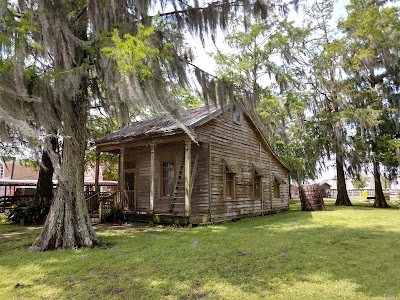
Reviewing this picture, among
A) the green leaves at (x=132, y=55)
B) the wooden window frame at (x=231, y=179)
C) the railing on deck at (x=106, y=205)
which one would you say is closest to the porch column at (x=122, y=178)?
the railing on deck at (x=106, y=205)

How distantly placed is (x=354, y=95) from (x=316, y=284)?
18.7 metres

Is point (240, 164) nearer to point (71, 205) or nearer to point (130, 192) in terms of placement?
point (130, 192)

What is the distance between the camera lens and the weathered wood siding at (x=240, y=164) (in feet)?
39.9

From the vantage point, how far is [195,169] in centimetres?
1152

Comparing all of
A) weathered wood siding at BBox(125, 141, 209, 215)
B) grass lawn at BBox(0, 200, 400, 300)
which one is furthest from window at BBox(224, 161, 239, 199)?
grass lawn at BBox(0, 200, 400, 300)

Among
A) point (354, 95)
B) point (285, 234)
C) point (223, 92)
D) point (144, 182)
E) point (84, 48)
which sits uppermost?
point (354, 95)

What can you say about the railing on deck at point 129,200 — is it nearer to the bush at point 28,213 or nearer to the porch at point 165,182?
the porch at point 165,182

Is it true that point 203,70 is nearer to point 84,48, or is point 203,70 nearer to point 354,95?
point 84,48

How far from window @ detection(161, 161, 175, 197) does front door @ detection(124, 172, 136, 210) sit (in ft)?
4.92

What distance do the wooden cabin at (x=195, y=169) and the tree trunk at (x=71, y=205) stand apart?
341 cm

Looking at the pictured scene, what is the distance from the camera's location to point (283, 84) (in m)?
20.2

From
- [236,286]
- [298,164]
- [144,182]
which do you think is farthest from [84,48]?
[298,164]

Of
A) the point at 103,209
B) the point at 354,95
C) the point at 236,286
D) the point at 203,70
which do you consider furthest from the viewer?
the point at 354,95

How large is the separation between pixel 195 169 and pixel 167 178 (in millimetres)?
2120
